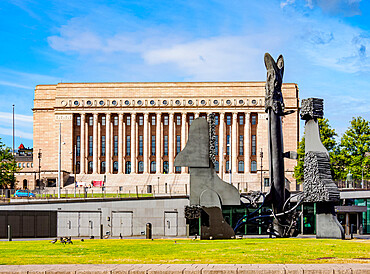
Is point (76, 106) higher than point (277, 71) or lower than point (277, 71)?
higher

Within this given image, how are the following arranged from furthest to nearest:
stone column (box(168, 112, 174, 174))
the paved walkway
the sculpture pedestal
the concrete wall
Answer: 1. stone column (box(168, 112, 174, 174))
2. the concrete wall
3. the sculpture pedestal
4. the paved walkway

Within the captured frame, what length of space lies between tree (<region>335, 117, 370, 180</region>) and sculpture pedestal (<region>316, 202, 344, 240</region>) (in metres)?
32.8

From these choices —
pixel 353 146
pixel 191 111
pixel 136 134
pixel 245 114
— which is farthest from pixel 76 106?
pixel 353 146

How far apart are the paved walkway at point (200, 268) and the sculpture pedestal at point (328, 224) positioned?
16923 mm

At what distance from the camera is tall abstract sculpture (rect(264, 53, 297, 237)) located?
39438 mm

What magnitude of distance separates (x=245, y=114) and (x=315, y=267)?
11256 centimetres

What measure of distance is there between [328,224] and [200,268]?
19.1m

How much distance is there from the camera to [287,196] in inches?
1588

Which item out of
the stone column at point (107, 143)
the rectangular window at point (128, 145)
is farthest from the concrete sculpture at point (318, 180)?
the rectangular window at point (128, 145)

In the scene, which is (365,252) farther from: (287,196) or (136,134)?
(136,134)

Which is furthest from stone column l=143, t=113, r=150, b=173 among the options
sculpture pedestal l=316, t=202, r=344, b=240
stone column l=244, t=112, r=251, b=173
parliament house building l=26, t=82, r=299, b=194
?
sculpture pedestal l=316, t=202, r=344, b=240

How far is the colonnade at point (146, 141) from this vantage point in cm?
13112

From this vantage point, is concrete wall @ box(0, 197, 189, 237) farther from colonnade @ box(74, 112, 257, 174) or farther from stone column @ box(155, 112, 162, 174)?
stone column @ box(155, 112, 162, 174)

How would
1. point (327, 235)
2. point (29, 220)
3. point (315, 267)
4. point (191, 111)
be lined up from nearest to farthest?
point (315, 267)
point (327, 235)
point (29, 220)
point (191, 111)
